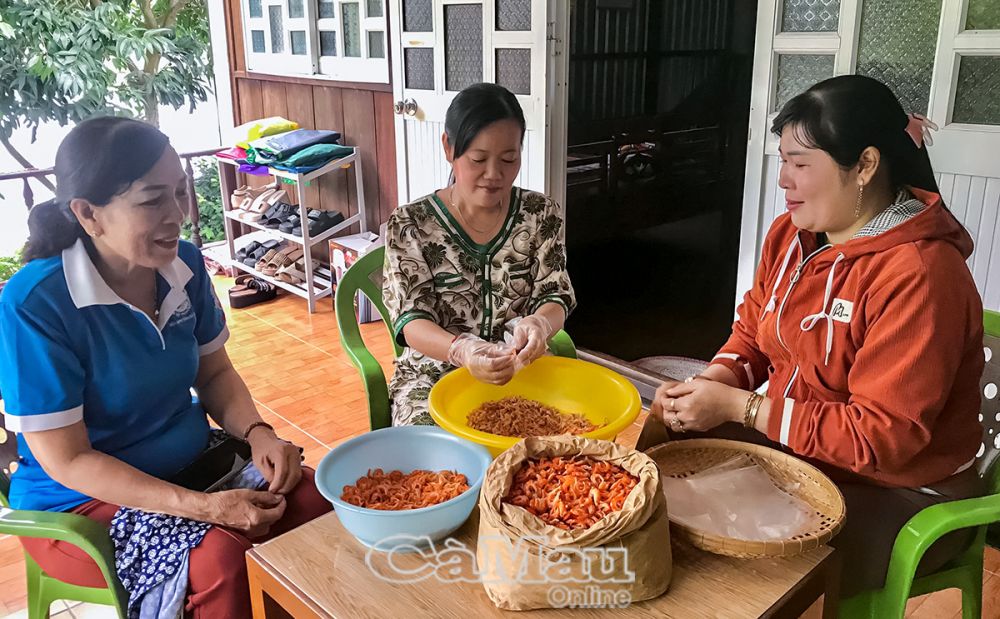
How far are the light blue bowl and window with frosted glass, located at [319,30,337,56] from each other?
3484 mm

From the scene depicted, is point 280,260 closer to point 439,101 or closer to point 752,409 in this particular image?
point 439,101

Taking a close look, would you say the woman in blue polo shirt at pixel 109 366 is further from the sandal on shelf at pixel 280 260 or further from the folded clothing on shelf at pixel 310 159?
the sandal on shelf at pixel 280 260

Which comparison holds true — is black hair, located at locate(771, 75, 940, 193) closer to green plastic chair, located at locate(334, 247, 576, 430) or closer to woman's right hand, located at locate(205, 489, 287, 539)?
green plastic chair, located at locate(334, 247, 576, 430)

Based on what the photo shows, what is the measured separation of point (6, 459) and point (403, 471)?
28.0 inches

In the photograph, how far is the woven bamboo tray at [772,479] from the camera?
37.0 inches

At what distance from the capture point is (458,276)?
1.74 metres

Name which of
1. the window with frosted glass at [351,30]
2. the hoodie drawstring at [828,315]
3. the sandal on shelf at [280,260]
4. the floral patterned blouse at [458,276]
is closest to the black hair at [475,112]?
the floral patterned blouse at [458,276]

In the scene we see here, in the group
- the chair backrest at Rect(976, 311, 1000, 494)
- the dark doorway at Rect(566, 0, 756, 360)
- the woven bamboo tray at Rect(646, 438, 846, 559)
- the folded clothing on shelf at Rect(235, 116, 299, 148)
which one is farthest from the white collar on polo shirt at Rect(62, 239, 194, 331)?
the folded clothing on shelf at Rect(235, 116, 299, 148)

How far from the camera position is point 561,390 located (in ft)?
5.32

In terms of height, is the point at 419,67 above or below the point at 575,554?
above

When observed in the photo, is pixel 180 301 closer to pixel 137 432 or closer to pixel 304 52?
pixel 137 432

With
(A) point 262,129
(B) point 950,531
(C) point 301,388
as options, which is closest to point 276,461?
(B) point 950,531

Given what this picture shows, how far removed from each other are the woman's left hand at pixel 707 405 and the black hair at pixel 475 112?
2.25 feet

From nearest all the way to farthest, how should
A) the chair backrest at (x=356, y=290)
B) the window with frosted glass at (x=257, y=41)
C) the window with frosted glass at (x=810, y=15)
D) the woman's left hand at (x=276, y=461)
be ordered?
the woman's left hand at (x=276, y=461)
the chair backrest at (x=356, y=290)
the window with frosted glass at (x=810, y=15)
the window with frosted glass at (x=257, y=41)
